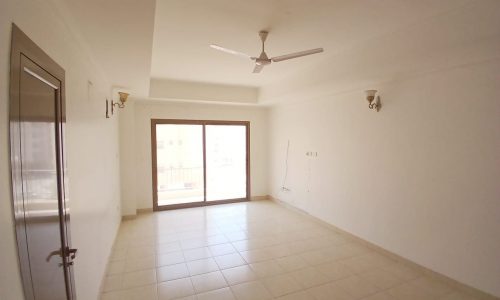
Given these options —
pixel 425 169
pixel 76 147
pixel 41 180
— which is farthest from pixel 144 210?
pixel 425 169

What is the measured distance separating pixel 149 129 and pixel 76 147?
11.9ft

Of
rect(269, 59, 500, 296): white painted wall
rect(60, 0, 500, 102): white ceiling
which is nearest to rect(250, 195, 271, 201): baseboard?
rect(269, 59, 500, 296): white painted wall

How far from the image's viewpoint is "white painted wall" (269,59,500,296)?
2.47 metres

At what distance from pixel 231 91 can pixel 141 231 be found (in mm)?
3194

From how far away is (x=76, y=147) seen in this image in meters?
1.96

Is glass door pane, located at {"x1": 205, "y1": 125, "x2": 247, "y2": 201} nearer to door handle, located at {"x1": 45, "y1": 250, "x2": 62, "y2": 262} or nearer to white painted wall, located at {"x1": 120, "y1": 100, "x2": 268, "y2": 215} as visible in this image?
white painted wall, located at {"x1": 120, "y1": 100, "x2": 268, "y2": 215}

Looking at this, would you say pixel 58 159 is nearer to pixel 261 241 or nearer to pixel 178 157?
→ pixel 261 241

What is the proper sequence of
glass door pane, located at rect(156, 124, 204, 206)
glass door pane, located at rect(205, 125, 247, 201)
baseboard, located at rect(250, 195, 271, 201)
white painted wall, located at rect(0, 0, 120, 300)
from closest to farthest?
white painted wall, located at rect(0, 0, 120, 300) < glass door pane, located at rect(156, 124, 204, 206) < glass door pane, located at rect(205, 125, 247, 201) < baseboard, located at rect(250, 195, 271, 201)

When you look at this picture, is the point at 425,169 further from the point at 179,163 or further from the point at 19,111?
the point at 179,163

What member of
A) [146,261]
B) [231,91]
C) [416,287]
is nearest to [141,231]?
[146,261]

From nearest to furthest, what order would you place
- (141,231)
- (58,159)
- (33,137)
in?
(33,137) → (58,159) → (141,231)

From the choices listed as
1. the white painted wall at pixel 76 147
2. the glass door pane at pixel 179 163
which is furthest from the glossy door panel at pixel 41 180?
the glass door pane at pixel 179 163

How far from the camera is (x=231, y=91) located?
5441mm

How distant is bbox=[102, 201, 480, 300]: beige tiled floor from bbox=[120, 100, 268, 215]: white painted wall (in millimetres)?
816
